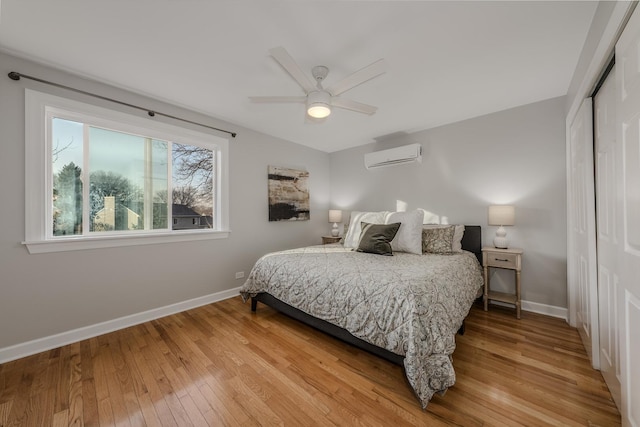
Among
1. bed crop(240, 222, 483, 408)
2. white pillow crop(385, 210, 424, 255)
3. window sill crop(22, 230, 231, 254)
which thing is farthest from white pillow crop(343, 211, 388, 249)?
window sill crop(22, 230, 231, 254)

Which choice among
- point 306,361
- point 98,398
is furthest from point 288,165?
point 98,398

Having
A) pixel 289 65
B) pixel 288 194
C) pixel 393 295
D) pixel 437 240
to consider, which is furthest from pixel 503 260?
pixel 288 194

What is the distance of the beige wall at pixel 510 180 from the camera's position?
2615 millimetres

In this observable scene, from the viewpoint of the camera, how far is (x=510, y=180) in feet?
9.43

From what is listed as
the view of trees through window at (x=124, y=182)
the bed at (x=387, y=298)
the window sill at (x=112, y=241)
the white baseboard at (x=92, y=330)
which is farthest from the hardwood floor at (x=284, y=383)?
the view of trees through window at (x=124, y=182)

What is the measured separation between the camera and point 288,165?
4.07m

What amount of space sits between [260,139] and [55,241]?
252 cm

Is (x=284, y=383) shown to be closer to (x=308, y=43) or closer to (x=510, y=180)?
(x=308, y=43)

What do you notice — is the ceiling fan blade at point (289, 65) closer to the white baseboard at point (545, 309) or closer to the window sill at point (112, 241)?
the window sill at point (112, 241)

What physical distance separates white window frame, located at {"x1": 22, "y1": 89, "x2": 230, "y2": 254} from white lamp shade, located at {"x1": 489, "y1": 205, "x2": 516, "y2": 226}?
3.63m

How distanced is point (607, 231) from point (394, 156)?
8.27 ft

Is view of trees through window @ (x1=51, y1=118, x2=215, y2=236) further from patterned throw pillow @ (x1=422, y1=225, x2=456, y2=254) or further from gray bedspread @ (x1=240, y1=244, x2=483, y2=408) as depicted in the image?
patterned throw pillow @ (x1=422, y1=225, x2=456, y2=254)

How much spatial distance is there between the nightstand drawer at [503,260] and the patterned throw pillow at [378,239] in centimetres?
108

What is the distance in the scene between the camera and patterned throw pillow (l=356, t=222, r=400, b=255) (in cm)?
→ 272
